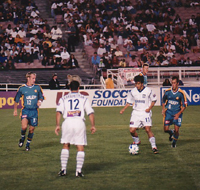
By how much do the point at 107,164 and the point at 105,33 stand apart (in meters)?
22.2

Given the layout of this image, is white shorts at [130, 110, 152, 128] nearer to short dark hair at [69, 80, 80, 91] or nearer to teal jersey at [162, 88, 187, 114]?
teal jersey at [162, 88, 187, 114]

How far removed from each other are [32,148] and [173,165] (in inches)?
164

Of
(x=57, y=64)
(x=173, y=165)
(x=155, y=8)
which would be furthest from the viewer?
(x=155, y=8)

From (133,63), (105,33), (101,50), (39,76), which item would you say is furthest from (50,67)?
(105,33)

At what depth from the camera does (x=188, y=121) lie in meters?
17.8

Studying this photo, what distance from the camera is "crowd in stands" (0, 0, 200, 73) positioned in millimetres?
28250

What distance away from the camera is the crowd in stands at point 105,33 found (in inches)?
1112

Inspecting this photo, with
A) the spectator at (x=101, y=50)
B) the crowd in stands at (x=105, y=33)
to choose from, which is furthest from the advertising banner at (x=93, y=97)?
the spectator at (x=101, y=50)

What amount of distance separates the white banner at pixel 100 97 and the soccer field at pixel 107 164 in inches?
349

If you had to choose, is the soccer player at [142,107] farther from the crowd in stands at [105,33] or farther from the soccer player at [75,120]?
the crowd in stands at [105,33]

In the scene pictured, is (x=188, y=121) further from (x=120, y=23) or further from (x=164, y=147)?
(x=120, y=23)

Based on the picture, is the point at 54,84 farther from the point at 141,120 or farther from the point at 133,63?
the point at 141,120

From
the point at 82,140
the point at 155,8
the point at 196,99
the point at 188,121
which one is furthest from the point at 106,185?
the point at 155,8

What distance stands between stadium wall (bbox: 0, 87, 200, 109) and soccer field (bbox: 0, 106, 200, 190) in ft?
29.1
